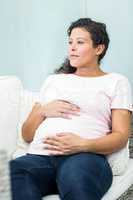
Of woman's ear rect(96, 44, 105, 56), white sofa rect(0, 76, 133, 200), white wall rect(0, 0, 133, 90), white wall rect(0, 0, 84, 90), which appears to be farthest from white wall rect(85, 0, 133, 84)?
white sofa rect(0, 76, 133, 200)

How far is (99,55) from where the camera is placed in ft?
6.72

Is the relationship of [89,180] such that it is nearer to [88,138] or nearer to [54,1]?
[88,138]

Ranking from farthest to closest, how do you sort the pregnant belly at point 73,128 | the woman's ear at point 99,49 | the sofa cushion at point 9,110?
the woman's ear at point 99,49 → the sofa cushion at point 9,110 → the pregnant belly at point 73,128

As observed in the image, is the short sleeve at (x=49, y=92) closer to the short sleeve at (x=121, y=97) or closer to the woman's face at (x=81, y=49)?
the woman's face at (x=81, y=49)

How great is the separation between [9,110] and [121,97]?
19.8 inches

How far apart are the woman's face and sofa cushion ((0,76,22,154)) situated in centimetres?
29

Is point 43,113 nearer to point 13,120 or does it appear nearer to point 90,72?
point 13,120

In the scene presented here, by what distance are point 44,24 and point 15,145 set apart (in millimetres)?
1249

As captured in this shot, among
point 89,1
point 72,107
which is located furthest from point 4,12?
point 72,107

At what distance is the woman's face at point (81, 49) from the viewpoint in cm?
197

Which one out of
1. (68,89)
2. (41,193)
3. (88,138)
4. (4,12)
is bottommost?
(41,193)

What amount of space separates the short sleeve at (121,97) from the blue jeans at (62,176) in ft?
0.77

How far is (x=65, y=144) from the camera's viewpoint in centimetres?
170

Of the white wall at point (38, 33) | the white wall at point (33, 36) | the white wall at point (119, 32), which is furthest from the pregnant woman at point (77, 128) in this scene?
the white wall at point (33, 36)
